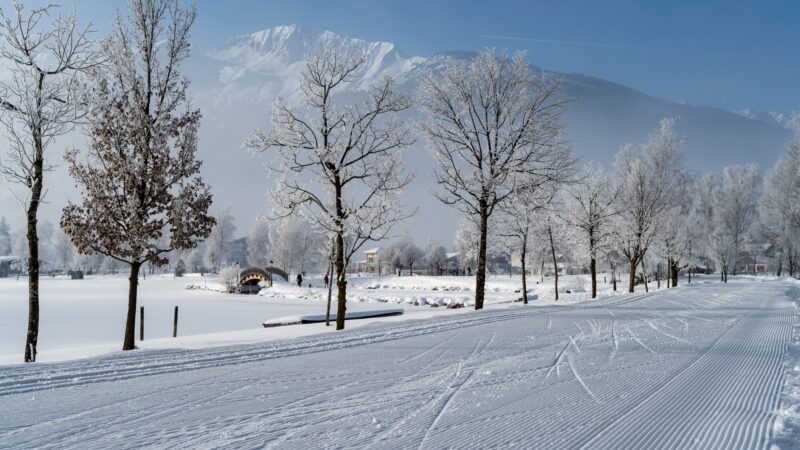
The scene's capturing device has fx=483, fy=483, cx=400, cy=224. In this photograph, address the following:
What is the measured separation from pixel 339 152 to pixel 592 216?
2479 centimetres

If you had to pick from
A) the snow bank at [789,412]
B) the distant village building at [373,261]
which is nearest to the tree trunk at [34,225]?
the snow bank at [789,412]

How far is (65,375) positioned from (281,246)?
93.4 metres

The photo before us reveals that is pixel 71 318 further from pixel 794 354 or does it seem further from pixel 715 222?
pixel 715 222

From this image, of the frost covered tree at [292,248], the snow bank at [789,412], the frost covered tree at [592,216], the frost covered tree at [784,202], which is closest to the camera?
the snow bank at [789,412]

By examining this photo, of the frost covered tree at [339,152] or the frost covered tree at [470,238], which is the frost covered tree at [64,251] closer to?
the frost covered tree at [470,238]

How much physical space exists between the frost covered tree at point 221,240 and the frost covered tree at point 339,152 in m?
99.6

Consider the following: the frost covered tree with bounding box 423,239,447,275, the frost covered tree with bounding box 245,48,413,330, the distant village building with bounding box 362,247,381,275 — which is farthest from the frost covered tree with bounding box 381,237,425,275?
the frost covered tree with bounding box 245,48,413,330

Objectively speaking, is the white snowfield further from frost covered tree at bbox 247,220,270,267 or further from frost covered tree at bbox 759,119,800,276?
frost covered tree at bbox 247,220,270,267

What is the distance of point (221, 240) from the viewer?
361 feet

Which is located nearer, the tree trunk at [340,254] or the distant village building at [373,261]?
the tree trunk at [340,254]

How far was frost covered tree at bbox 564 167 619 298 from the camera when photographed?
3456cm

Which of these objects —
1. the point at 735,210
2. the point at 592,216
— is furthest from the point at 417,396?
the point at 735,210

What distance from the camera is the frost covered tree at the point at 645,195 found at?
36.6 m

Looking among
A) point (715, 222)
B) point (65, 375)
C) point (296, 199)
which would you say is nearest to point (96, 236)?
point (296, 199)
